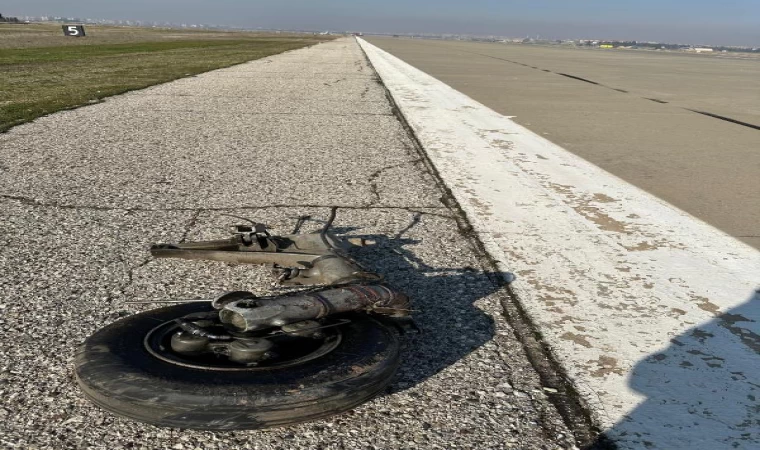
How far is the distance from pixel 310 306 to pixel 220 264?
134cm

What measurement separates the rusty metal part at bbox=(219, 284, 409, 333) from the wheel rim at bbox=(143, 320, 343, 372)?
85mm

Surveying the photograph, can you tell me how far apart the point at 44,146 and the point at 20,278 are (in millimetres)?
4416

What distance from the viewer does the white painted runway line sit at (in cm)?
242

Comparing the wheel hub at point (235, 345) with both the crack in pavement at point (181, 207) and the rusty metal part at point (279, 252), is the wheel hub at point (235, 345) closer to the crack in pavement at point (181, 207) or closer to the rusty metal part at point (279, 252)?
the rusty metal part at point (279, 252)

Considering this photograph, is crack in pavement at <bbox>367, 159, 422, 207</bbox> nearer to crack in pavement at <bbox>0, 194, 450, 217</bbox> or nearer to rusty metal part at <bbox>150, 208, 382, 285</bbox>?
crack in pavement at <bbox>0, 194, 450, 217</bbox>

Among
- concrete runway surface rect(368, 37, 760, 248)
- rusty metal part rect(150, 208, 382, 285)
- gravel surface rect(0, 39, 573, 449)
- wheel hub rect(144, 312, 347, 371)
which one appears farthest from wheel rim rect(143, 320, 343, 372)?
concrete runway surface rect(368, 37, 760, 248)

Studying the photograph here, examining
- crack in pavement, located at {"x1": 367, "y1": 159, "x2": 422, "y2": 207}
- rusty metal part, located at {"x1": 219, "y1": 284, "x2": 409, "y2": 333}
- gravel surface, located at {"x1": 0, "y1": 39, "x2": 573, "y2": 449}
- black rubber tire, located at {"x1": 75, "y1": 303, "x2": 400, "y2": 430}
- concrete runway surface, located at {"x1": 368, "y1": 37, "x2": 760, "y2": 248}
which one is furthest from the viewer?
concrete runway surface, located at {"x1": 368, "y1": 37, "x2": 760, "y2": 248}

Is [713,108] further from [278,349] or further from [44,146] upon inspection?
[278,349]

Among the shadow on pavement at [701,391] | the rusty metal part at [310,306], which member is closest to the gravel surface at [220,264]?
the rusty metal part at [310,306]

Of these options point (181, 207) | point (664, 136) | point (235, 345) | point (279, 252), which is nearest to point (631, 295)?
point (279, 252)

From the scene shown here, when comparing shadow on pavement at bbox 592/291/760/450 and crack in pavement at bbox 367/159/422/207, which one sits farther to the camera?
crack in pavement at bbox 367/159/422/207

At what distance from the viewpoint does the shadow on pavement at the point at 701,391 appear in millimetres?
2252

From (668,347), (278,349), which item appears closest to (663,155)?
(668,347)

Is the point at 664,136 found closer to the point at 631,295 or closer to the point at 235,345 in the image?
the point at 631,295
